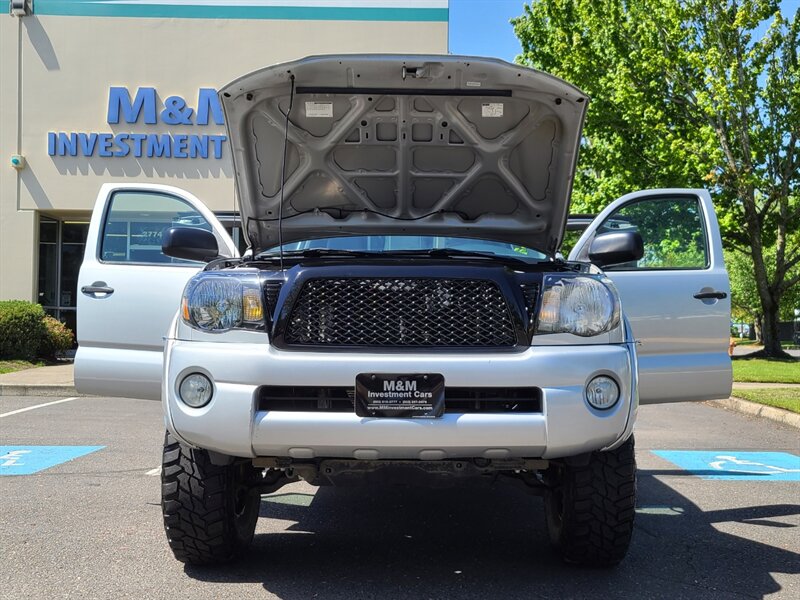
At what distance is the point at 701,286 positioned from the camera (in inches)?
199

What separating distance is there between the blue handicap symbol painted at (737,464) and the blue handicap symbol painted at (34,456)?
5.14m

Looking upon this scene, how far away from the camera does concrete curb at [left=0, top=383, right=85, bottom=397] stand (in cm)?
1259

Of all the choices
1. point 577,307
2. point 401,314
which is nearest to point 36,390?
point 401,314

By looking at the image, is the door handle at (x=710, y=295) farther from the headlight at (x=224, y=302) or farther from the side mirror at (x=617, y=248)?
the headlight at (x=224, y=302)

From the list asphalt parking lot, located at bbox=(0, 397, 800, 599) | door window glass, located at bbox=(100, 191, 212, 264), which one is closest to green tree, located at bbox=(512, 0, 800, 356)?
asphalt parking lot, located at bbox=(0, 397, 800, 599)

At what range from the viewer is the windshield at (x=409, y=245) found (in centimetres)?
488

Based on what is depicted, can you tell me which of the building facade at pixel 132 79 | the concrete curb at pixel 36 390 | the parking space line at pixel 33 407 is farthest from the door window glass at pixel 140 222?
the building facade at pixel 132 79

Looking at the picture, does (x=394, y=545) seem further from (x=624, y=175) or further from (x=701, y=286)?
(x=624, y=175)

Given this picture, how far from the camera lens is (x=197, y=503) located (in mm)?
3727

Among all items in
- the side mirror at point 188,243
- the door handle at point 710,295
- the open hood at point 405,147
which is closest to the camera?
the open hood at point 405,147

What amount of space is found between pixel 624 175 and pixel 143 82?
40.5 ft

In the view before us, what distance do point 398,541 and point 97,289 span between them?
2.23 meters

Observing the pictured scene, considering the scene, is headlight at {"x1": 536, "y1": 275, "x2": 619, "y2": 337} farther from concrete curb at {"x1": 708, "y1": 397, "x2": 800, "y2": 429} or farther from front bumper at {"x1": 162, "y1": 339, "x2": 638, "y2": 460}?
concrete curb at {"x1": 708, "y1": 397, "x2": 800, "y2": 429}

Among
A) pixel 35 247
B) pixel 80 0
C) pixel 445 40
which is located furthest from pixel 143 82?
pixel 445 40
